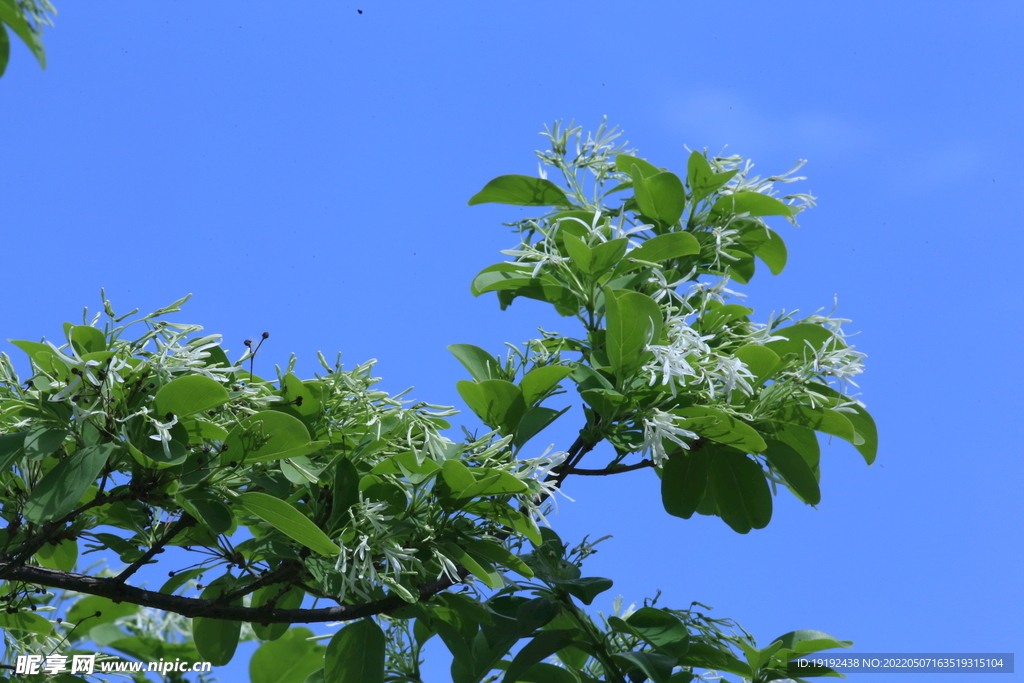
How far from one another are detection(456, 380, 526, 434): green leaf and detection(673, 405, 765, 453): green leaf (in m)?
0.33

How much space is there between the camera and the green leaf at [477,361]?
1.98 m

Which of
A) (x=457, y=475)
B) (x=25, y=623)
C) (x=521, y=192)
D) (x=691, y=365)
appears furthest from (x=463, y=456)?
(x=25, y=623)

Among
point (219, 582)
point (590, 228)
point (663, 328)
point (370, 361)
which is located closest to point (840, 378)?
point (663, 328)

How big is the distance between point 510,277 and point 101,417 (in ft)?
3.24

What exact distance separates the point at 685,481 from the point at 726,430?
283 millimetres

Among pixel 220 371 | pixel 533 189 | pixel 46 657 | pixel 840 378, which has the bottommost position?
pixel 46 657

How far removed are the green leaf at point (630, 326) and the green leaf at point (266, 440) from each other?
630 mm

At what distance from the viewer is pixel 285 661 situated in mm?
2225

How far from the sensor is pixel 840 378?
6.22ft

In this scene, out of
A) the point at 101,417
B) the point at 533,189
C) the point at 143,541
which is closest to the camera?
the point at 101,417

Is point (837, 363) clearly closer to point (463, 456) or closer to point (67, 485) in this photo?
point (463, 456)

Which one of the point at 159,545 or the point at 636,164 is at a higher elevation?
the point at 636,164

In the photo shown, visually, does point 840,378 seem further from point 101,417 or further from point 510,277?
point 101,417

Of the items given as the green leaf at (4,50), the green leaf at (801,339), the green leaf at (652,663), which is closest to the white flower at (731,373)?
the green leaf at (801,339)
